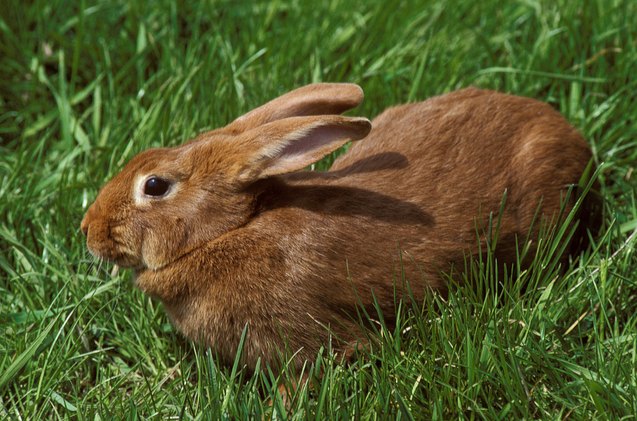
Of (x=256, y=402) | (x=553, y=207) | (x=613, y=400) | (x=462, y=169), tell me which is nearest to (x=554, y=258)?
→ (x=553, y=207)

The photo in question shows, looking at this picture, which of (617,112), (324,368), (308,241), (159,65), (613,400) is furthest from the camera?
(159,65)

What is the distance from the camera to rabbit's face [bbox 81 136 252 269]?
3.72 m

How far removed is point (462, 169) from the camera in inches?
155

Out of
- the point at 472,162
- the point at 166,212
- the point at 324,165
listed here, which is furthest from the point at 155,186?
the point at 472,162

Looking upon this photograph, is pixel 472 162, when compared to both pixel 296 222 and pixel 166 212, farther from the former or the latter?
pixel 166 212

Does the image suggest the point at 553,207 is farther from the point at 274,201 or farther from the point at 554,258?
the point at 274,201

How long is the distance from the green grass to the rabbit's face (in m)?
0.25

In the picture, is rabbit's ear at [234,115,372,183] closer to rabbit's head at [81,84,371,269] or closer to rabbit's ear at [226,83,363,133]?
rabbit's head at [81,84,371,269]

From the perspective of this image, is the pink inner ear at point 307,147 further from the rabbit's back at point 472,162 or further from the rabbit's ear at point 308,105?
the rabbit's ear at point 308,105

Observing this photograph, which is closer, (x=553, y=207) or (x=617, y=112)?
(x=553, y=207)

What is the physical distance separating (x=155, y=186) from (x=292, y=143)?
50 centimetres

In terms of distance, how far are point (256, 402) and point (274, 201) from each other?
838 mm

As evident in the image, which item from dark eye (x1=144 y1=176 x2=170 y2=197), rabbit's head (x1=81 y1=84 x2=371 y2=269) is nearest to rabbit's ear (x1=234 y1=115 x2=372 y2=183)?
rabbit's head (x1=81 y1=84 x2=371 y2=269)

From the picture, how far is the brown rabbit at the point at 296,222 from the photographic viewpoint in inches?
143
